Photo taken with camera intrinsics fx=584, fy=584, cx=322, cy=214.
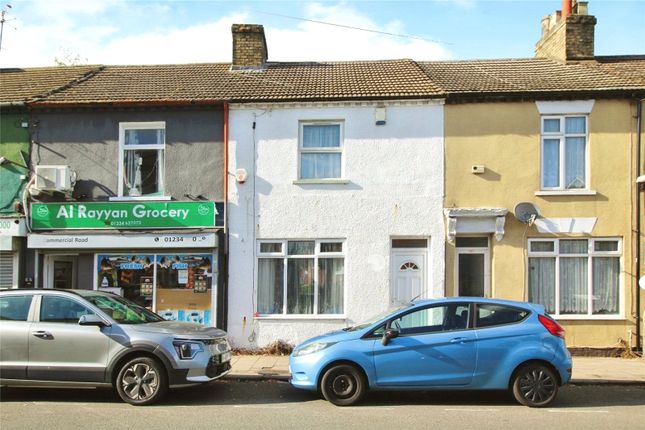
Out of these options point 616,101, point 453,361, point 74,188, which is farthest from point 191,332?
point 616,101

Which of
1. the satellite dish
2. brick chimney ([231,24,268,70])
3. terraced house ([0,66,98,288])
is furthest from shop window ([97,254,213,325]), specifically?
the satellite dish

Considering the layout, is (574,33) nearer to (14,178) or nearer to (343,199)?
(343,199)

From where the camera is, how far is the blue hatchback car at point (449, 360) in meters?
7.98

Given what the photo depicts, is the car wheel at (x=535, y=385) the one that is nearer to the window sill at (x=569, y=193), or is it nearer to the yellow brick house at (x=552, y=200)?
the yellow brick house at (x=552, y=200)

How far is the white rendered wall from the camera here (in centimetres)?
1255

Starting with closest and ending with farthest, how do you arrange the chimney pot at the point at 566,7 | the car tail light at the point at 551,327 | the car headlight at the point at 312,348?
the car tail light at the point at 551,327 → the car headlight at the point at 312,348 → the chimney pot at the point at 566,7

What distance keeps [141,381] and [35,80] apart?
10.4 meters

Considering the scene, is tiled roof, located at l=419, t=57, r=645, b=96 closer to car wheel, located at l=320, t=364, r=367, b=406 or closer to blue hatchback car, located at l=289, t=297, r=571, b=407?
blue hatchback car, located at l=289, t=297, r=571, b=407

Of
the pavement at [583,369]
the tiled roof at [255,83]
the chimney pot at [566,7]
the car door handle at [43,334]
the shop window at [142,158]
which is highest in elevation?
the chimney pot at [566,7]

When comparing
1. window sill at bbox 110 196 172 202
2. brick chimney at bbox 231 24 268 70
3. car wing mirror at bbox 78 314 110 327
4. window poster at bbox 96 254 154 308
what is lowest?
car wing mirror at bbox 78 314 110 327

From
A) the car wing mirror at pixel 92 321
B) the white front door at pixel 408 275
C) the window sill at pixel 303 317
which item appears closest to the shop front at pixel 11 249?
the window sill at pixel 303 317

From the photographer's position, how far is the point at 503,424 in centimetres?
712

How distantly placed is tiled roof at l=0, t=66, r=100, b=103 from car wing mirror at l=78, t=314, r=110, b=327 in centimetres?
738

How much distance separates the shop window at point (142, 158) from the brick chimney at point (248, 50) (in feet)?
9.72
